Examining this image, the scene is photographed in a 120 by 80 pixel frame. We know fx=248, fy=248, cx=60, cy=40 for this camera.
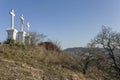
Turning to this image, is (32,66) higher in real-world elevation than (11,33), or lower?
lower

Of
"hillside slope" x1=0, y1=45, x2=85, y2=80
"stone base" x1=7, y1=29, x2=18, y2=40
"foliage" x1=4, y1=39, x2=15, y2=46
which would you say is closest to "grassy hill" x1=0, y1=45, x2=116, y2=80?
"hillside slope" x1=0, y1=45, x2=85, y2=80

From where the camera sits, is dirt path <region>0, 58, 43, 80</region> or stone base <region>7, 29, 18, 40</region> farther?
stone base <region>7, 29, 18, 40</region>

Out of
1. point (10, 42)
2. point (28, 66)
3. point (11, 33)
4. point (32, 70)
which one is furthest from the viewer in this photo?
point (11, 33)

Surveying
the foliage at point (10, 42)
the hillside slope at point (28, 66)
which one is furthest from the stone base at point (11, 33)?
the hillside slope at point (28, 66)

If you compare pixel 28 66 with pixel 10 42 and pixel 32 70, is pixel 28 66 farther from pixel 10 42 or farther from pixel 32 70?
pixel 10 42

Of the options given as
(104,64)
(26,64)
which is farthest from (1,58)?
(104,64)

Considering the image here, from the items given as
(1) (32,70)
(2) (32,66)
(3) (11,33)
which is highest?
(3) (11,33)

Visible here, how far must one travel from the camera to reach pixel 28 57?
17.0m

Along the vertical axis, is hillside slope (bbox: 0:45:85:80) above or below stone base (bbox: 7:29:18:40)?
below

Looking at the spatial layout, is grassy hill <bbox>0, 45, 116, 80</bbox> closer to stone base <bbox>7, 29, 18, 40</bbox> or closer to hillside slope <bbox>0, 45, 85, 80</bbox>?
hillside slope <bbox>0, 45, 85, 80</bbox>

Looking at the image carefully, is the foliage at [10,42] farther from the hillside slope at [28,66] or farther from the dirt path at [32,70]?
the dirt path at [32,70]

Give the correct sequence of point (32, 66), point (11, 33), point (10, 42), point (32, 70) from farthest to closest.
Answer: point (11, 33) → point (10, 42) → point (32, 66) → point (32, 70)

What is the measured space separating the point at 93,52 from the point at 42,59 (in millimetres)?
6161

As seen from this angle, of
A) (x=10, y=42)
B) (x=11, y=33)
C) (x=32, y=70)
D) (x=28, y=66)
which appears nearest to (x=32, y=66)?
(x=28, y=66)
